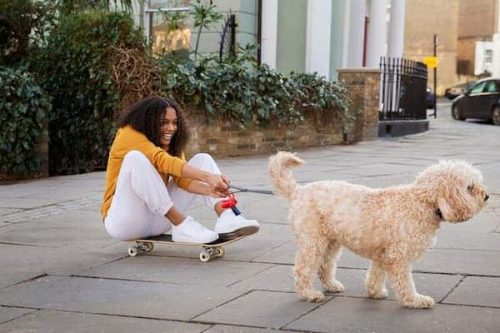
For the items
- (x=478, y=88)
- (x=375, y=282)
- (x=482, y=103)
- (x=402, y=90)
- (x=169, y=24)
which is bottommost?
(x=375, y=282)

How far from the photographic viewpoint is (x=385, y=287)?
16.8 ft

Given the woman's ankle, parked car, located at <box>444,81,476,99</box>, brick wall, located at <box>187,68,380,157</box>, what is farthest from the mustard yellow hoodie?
parked car, located at <box>444,81,476,99</box>

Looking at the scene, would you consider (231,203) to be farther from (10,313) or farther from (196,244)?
(10,313)

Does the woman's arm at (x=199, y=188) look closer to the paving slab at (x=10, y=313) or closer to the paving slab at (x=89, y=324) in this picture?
the paving slab at (x=89, y=324)

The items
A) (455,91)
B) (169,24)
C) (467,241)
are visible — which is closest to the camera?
(467,241)

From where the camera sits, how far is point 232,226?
608cm

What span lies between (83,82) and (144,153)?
660 centimetres

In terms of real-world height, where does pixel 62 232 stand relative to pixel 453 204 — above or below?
below

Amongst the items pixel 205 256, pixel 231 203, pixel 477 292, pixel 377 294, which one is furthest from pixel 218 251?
pixel 477 292

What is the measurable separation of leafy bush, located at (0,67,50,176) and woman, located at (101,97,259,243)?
506 centimetres

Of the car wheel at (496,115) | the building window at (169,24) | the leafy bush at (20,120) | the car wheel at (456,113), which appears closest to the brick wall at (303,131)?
the leafy bush at (20,120)

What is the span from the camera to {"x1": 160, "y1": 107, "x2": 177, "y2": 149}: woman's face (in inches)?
241

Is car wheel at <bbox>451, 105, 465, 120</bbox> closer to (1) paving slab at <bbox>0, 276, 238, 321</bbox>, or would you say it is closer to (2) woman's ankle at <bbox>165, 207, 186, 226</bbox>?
(2) woman's ankle at <bbox>165, 207, 186, 226</bbox>

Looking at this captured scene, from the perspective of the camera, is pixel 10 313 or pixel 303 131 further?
pixel 303 131
